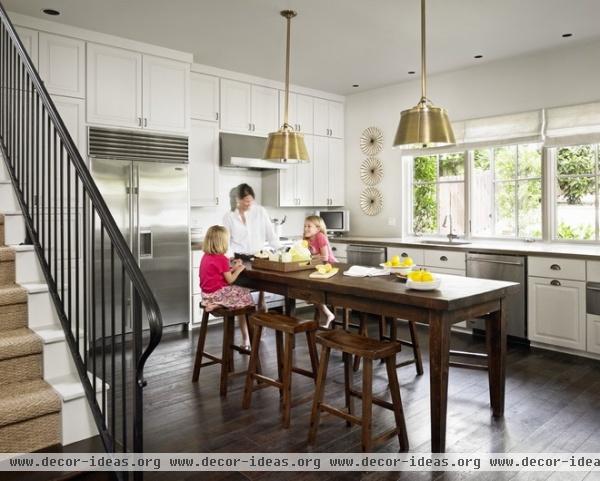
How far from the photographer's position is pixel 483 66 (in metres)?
5.50

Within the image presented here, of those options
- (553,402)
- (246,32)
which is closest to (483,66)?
(246,32)

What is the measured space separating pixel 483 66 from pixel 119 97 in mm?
3975

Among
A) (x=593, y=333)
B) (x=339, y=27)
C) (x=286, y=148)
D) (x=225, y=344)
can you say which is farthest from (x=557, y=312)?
(x=339, y=27)

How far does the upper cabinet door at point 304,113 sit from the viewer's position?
647 centimetres

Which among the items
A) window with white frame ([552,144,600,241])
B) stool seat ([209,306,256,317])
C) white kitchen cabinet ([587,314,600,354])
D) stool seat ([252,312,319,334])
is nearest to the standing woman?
stool seat ([209,306,256,317])

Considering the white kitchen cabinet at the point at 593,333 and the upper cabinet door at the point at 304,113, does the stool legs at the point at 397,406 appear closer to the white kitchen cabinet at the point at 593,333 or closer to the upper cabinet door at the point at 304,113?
the white kitchen cabinet at the point at 593,333

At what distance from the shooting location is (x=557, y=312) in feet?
14.5

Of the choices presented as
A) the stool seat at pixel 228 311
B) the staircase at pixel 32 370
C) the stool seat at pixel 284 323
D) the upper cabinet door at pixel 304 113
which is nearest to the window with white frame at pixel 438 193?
the upper cabinet door at pixel 304 113

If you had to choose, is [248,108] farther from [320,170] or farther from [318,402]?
[318,402]

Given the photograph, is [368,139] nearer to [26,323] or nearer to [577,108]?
[577,108]

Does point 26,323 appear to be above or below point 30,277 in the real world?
below

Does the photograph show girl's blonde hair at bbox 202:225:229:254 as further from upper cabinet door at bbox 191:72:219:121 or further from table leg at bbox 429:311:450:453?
upper cabinet door at bbox 191:72:219:121

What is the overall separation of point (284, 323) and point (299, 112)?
4.13 meters

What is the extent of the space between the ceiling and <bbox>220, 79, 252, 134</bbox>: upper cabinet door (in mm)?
261
